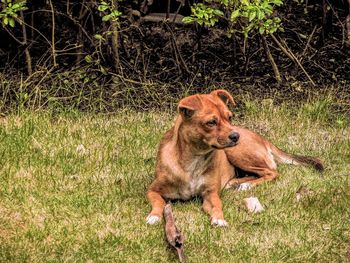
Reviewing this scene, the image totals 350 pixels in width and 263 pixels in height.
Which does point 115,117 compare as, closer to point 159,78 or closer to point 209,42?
point 159,78

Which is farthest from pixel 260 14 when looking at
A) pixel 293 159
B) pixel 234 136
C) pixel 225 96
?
pixel 234 136

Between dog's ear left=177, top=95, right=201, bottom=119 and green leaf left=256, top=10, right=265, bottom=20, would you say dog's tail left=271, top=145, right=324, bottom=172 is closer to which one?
green leaf left=256, top=10, right=265, bottom=20

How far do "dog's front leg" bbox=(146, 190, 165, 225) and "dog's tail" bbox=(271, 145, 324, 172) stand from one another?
164 cm

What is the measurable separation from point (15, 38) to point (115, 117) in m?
1.78

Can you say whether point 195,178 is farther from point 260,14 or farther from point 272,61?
point 272,61

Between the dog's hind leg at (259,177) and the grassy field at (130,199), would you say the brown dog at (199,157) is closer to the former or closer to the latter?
the dog's hind leg at (259,177)

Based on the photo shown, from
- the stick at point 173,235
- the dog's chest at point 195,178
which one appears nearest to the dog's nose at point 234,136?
the dog's chest at point 195,178

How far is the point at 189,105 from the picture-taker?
604 cm

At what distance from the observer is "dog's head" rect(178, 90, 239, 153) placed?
593 cm

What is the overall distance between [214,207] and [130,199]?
2.46 feet

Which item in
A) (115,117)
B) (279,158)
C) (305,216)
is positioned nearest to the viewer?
(305,216)

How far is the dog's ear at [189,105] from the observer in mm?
6039

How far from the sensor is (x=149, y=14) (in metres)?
10.9

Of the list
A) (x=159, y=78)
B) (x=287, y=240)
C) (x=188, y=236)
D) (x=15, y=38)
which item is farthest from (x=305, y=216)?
(x=15, y=38)
